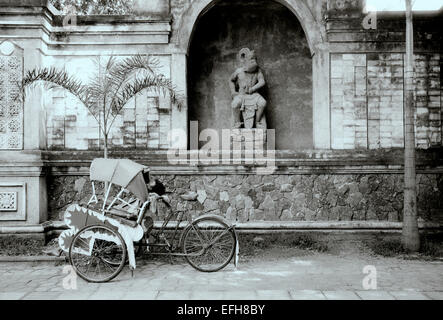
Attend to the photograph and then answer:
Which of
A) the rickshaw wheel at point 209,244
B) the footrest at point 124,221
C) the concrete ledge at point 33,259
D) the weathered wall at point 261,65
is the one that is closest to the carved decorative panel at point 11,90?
the concrete ledge at point 33,259

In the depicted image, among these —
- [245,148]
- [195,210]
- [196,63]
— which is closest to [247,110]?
[245,148]

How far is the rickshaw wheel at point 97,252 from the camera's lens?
6.54 metres

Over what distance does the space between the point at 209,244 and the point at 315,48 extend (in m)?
5.40

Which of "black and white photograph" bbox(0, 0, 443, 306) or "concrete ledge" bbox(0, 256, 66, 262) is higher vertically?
"black and white photograph" bbox(0, 0, 443, 306)

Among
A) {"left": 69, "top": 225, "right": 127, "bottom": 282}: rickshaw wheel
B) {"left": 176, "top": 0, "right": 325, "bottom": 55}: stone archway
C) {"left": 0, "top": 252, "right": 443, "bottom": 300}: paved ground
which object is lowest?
{"left": 0, "top": 252, "right": 443, "bottom": 300}: paved ground

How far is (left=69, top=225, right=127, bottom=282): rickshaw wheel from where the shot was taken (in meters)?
6.54

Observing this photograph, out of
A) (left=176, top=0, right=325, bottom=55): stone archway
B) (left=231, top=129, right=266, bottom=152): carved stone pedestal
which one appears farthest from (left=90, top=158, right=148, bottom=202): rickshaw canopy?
(left=176, top=0, right=325, bottom=55): stone archway

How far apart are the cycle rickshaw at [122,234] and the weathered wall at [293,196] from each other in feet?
7.56

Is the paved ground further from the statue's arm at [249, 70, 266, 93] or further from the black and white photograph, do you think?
Result: the statue's arm at [249, 70, 266, 93]

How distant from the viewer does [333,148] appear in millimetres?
9648

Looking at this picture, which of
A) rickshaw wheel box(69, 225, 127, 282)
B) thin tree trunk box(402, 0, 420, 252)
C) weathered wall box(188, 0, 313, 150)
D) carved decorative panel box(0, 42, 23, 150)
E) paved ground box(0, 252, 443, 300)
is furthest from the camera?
weathered wall box(188, 0, 313, 150)

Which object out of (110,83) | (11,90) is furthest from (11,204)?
(110,83)

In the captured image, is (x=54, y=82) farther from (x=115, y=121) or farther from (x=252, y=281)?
(x=252, y=281)

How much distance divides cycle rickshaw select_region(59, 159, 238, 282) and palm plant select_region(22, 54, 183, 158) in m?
1.90
